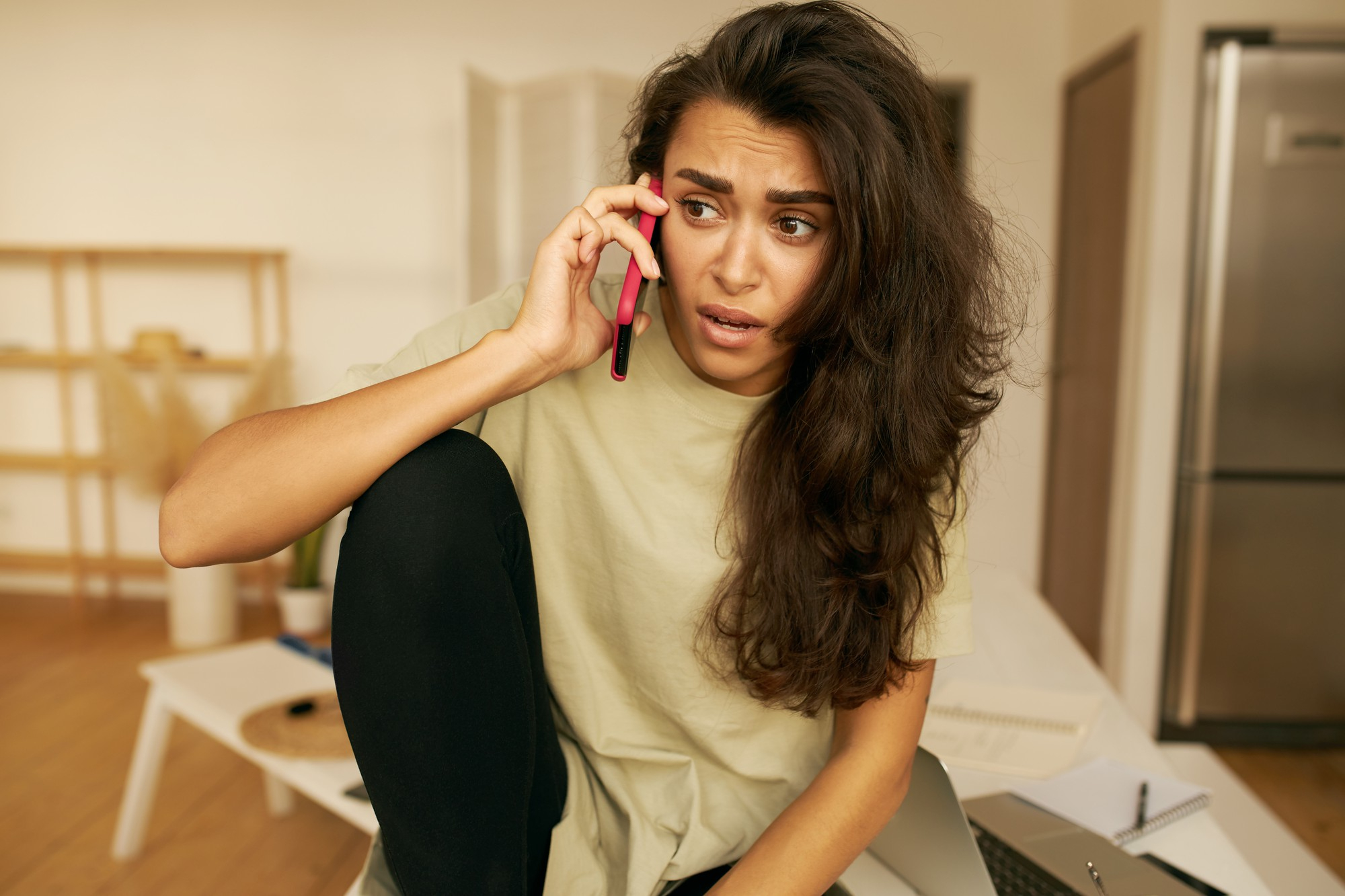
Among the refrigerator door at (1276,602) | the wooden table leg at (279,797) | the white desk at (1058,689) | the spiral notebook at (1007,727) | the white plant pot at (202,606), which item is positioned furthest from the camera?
the white plant pot at (202,606)

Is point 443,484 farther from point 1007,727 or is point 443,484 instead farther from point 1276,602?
point 1276,602

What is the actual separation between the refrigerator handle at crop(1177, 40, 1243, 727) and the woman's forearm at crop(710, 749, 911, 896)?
2.08 metres

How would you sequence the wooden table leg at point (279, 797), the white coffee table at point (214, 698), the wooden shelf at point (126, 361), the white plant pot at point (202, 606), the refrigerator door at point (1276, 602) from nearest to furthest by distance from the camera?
the white coffee table at point (214, 698) → the wooden table leg at point (279, 797) → the refrigerator door at point (1276, 602) → the white plant pot at point (202, 606) → the wooden shelf at point (126, 361)

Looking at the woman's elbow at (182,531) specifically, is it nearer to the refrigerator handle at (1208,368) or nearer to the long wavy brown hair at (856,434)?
the long wavy brown hair at (856,434)

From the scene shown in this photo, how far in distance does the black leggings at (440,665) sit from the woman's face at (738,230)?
0.25 meters

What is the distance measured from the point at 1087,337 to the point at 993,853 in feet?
8.46

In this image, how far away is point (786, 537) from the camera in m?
0.97

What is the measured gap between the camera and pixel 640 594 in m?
0.98

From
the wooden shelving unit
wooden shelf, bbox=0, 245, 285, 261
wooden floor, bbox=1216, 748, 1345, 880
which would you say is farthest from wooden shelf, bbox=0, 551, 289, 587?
wooden floor, bbox=1216, 748, 1345, 880

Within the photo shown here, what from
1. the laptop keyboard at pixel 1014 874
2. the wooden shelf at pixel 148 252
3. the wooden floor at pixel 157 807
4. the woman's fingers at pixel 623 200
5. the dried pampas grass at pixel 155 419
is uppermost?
the wooden shelf at pixel 148 252

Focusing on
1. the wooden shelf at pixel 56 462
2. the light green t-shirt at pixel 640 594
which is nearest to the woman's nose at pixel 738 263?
the light green t-shirt at pixel 640 594

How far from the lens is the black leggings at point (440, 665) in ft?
2.51

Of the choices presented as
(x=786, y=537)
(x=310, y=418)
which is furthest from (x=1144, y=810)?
(x=310, y=418)

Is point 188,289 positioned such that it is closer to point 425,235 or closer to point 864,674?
point 425,235
